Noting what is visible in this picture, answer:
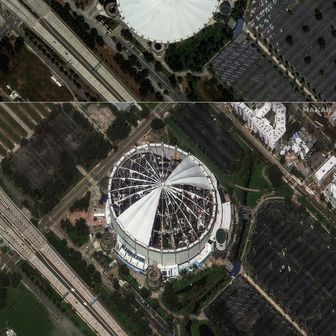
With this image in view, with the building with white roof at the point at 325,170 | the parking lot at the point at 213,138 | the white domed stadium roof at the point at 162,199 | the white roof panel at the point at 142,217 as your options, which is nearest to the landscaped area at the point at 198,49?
the parking lot at the point at 213,138

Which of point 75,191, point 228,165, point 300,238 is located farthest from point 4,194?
point 300,238

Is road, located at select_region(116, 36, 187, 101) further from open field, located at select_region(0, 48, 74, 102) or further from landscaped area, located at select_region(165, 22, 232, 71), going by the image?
open field, located at select_region(0, 48, 74, 102)

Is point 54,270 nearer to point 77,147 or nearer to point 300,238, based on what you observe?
point 77,147

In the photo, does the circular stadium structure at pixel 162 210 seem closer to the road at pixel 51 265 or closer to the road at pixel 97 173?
the road at pixel 97 173

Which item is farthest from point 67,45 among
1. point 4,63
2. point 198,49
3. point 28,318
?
point 28,318

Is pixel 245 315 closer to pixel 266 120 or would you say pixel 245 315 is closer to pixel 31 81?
pixel 266 120
